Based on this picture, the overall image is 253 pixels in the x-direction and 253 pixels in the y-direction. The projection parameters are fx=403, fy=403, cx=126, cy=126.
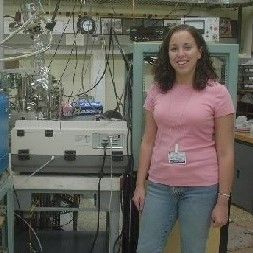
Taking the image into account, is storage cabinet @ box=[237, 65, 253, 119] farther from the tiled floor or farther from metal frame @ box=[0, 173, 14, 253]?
metal frame @ box=[0, 173, 14, 253]

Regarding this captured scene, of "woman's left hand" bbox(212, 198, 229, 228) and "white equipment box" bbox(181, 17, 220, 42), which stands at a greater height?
"white equipment box" bbox(181, 17, 220, 42)

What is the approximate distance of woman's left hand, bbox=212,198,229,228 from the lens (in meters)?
1.68

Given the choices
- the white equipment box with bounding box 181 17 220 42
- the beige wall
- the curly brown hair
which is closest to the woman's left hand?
the curly brown hair

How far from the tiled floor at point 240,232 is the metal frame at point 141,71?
1.36 m

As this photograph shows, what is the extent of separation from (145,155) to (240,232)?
70.1 inches

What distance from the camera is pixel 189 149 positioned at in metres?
1.66

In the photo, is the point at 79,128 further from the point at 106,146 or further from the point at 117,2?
the point at 117,2

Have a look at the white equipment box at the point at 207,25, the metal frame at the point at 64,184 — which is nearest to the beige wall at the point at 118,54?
the white equipment box at the point at 207,25

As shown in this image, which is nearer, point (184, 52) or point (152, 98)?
point (184, 52)

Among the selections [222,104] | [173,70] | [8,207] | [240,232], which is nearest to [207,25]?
[173,70]

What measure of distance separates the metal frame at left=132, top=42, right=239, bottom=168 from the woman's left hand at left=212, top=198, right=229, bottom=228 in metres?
0.54

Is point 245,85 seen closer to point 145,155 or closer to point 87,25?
point 87,25

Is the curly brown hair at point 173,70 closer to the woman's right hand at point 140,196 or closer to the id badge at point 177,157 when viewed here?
the id badge at point 177,157

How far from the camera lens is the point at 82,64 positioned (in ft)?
14.6
